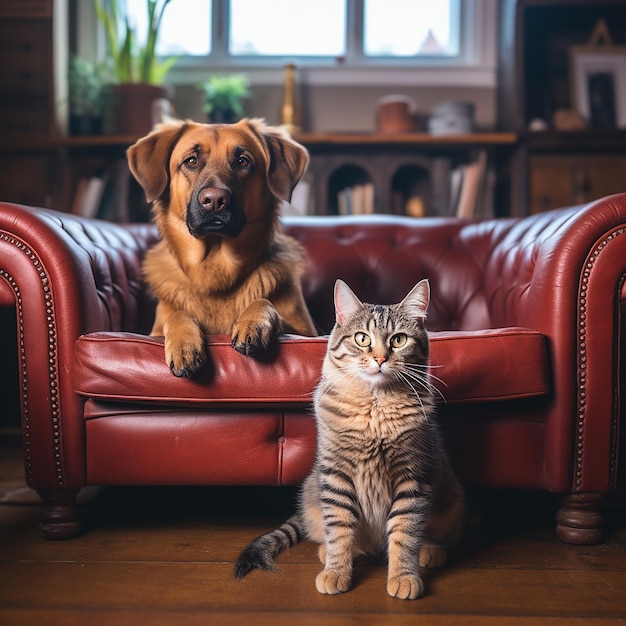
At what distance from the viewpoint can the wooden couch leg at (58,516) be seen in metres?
1.60

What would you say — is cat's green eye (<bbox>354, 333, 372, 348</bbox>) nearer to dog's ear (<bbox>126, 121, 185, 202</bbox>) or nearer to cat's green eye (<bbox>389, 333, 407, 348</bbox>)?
cat's green eye (<bbox>389, 333, 407, 348</bbox>)

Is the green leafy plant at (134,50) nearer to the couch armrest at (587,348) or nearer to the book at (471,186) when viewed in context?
the book at (471,186)

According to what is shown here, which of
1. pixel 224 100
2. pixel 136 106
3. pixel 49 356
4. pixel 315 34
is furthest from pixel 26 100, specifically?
pixel 49 356

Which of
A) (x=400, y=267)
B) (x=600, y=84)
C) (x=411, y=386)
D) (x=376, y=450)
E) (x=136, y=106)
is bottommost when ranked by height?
(x=376, y=450)

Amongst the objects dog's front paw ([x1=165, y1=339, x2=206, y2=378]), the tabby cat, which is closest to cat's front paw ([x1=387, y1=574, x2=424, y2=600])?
the tabby cat

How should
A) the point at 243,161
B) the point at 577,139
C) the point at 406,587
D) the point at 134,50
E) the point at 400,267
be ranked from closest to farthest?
the point at 406,587, the point at 243,161, the point at 400,267, the point at 577,139, the point at 134,50

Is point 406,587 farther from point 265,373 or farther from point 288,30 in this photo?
point 288,30

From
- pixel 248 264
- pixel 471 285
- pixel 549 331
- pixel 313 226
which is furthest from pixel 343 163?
pixel 549 331

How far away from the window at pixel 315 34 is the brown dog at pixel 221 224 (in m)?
1.66

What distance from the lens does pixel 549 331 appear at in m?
1.60

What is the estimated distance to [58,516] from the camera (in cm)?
160

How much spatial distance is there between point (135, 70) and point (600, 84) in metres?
2.21

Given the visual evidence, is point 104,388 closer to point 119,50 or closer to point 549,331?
point 549,331

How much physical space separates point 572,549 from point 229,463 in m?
0.83
